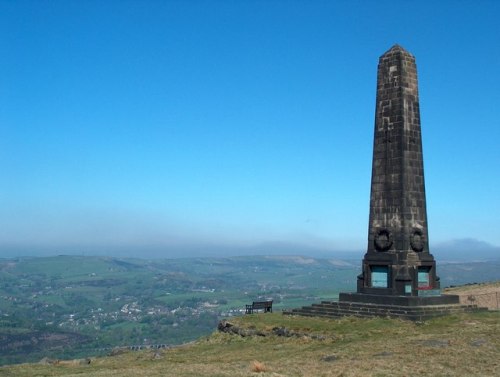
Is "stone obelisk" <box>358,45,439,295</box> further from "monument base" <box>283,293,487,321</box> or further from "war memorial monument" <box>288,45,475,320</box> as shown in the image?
"monument base" <box>283,293,487,321</box>

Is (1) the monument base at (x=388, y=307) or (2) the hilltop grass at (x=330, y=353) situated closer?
(2) the hilltop grass at (x=330, y=353)

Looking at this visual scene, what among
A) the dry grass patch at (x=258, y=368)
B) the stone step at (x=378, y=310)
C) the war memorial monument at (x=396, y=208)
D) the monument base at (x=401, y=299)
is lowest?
the dry grass patch at (x=258, y=368)

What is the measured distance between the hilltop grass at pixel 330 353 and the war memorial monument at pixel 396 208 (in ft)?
9.90

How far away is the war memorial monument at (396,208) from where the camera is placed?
91.8ft

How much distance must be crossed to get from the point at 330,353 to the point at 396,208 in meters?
11.4

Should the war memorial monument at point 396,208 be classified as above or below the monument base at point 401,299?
above

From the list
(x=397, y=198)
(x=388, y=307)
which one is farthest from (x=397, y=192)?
(x=388, y=307)

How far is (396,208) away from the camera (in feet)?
93.7

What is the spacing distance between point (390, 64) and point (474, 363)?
17.4m

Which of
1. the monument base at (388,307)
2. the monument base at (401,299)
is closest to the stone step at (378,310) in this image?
the monument base at (388,307)

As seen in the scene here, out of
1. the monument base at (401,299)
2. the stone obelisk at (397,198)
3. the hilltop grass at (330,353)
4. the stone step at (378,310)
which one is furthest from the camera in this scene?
the stone obelisk at (397,198)

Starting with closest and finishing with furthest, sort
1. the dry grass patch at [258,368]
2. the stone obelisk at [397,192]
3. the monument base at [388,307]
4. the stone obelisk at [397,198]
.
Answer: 1. the dry grass patch at [258,368]
2. the monument base at [388,307]
3. the stone obelisk at [397,198]
4. the stone obelisk at [397,192]

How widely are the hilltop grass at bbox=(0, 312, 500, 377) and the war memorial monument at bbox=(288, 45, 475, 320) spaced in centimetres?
302

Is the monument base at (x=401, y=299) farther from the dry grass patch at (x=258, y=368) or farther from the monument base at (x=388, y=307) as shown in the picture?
the dry grass patch at (x=258, y=368)
